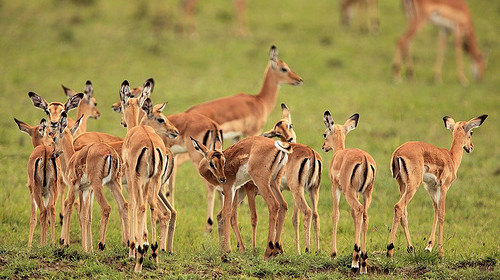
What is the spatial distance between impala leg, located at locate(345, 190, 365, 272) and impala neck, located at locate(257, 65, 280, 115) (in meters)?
4.19

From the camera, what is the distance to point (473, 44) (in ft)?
55.0

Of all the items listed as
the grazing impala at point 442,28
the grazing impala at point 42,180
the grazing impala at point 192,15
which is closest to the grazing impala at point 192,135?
the grazing impala at point 42,180

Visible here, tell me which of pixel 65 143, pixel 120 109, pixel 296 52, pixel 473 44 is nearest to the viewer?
pixel 65 143

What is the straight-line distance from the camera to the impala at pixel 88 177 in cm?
669

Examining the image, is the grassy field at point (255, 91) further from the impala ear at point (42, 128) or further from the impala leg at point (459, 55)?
the impala ear at point (42, 128)

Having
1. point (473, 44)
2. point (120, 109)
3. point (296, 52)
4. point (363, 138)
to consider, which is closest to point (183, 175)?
point (120, 109)

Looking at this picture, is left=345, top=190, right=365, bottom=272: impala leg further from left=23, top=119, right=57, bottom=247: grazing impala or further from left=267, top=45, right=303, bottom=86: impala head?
left=267, top=45, right=303, bottom=86: impala head

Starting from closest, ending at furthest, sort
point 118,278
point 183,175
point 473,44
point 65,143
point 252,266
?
point 118,278, point 252,266, point 65,143, point 183,175, point 473,44

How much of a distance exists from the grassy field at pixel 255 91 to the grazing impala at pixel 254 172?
312 mm

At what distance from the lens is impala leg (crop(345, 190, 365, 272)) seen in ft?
21.0


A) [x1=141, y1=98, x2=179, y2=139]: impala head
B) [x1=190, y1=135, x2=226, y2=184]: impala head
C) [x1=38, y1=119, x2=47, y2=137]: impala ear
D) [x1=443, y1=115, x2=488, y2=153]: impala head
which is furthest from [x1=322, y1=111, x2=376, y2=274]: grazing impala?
[x1=38, y1=119, x2=47, y2=137]: impala ear

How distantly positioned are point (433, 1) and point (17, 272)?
12239 mm

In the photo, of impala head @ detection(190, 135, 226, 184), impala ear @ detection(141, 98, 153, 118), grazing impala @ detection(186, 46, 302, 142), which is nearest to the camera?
impala head @ detection(190, 135, 226, 184)

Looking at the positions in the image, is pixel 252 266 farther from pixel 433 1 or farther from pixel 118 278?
pixel 433 1
